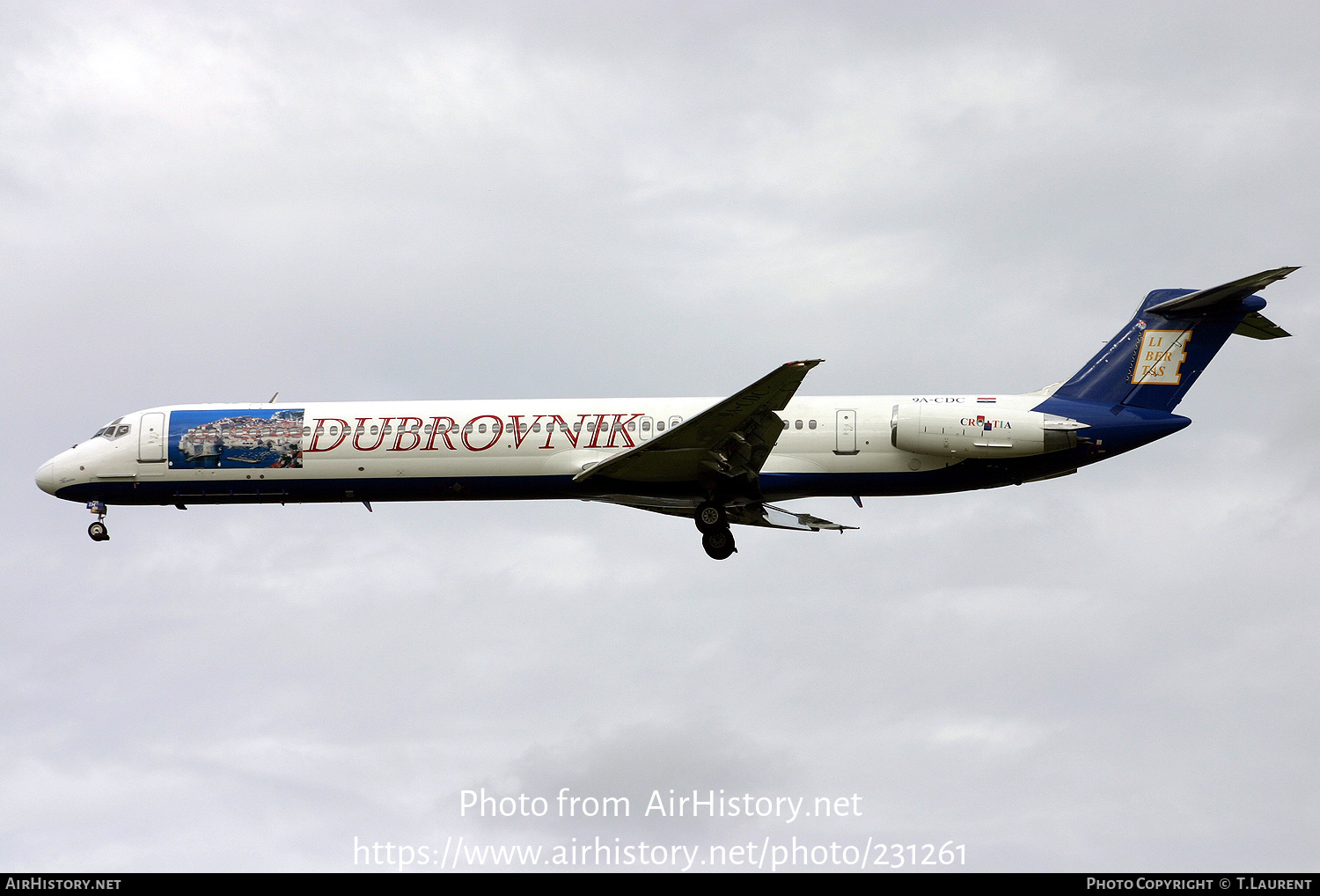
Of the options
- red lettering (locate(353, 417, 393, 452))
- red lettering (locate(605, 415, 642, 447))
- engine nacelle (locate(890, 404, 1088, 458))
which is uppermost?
red lettering (locate(353, 417, 393, 452))

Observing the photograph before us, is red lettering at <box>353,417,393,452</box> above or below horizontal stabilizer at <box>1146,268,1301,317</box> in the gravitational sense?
below

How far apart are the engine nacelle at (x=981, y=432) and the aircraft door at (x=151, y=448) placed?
17557 mm

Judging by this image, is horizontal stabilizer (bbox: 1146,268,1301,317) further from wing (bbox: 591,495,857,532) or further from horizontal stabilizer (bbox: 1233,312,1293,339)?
wing (bbox: 591,495,857,532)

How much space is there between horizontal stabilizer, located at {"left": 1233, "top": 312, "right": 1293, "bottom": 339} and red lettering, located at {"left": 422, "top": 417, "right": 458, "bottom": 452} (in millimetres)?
18178

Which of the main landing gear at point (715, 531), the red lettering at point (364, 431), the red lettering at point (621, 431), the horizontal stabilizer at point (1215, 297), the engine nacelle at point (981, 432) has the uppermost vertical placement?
the horizontal stabilizer at point (1215, 297)

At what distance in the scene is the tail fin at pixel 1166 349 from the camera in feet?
102

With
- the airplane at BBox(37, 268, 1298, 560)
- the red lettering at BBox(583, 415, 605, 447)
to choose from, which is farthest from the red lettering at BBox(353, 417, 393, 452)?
the red lettering at BBox(583, 415, 605, 447)

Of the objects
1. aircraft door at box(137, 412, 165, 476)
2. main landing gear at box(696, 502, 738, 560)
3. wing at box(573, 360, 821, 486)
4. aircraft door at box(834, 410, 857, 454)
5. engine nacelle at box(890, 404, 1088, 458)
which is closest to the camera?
wing at box(573, 360, 821, 486)

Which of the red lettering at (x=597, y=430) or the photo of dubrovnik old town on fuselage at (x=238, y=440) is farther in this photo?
the photo of dubrovnik old town on fuselage at (x=238, y=440)

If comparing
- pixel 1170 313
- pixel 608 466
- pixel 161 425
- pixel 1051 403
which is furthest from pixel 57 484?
pixel 1170 313

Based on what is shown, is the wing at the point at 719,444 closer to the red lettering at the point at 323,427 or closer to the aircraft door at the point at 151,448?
the red lettering at the point at 323,427

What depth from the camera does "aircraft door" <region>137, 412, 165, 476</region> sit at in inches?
1319

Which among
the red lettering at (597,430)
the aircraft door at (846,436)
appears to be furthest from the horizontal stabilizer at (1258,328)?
the red lettering at (597,430)

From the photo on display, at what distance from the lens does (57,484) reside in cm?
3450
